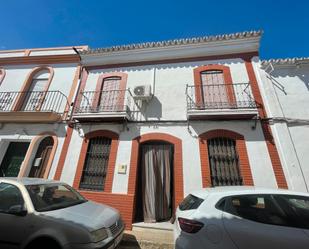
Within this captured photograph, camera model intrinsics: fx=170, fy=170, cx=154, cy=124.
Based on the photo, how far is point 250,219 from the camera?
2.60m

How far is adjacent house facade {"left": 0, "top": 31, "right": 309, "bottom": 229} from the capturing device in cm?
586

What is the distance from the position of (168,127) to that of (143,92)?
1.87m

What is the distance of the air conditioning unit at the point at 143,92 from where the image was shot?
715 centimetres

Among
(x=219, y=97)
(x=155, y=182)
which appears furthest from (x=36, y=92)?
(x=219, y=97)

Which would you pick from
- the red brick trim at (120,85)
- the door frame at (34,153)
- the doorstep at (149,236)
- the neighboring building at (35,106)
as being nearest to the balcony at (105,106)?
the red brick trim at (120,85)

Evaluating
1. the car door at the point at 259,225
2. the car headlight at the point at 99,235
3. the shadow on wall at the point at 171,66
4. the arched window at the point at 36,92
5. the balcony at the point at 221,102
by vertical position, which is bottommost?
the car headlight at the point at 99,235

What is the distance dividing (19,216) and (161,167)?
428 cm

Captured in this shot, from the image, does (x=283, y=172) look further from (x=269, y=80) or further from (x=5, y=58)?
(x=5, y=58)

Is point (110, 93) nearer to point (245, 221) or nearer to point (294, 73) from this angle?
point (245, 221)

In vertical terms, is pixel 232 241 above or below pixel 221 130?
below

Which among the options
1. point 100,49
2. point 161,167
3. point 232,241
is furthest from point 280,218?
point 100,49

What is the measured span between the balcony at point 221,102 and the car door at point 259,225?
3.70 meters

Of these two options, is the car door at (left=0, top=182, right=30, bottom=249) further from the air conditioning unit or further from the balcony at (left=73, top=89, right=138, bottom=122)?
the air conditioning unit

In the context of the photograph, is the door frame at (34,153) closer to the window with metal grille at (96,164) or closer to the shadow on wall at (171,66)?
the window with metal grille at (96,164)
